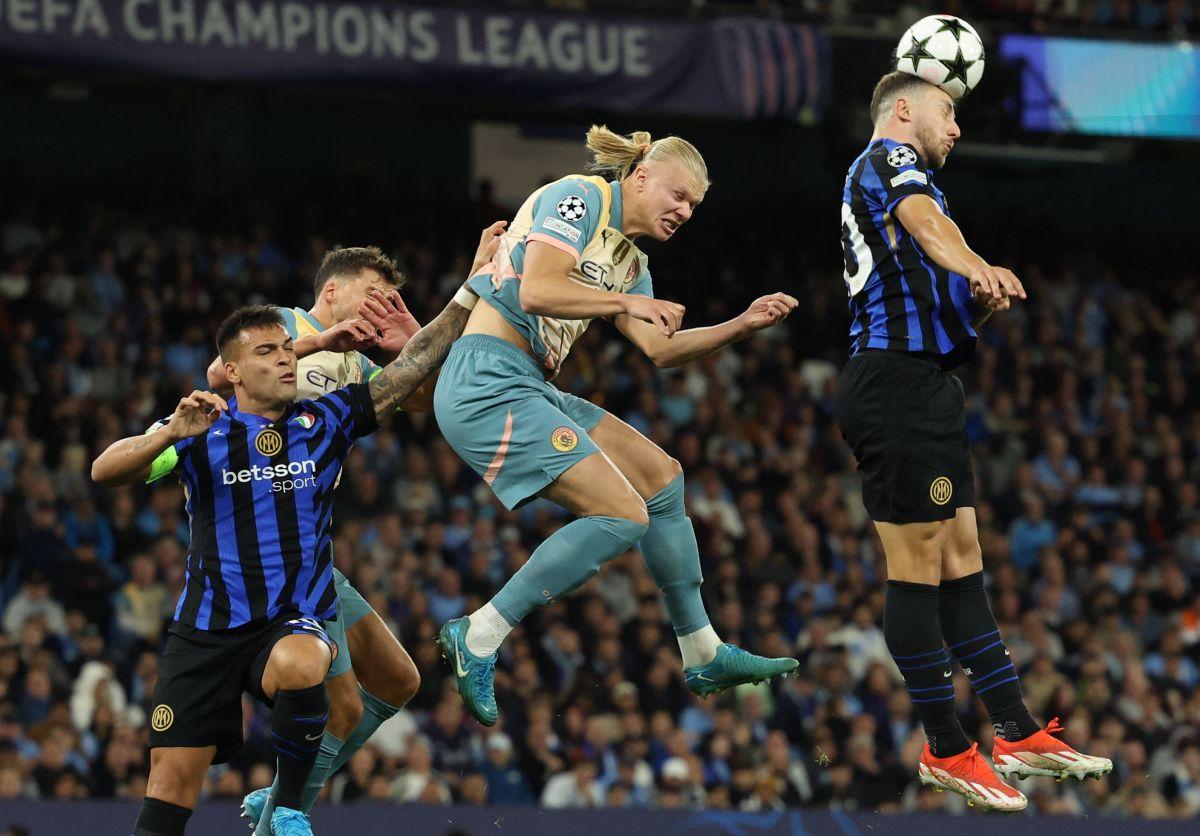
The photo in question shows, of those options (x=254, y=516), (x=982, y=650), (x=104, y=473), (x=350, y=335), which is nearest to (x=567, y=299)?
(x=350, y=335)

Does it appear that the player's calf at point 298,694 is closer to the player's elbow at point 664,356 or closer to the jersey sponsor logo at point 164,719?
the jersey sponsor logo at point 164,719

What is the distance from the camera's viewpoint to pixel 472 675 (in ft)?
22.8

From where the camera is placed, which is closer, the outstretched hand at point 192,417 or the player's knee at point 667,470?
the outstretched hand at point 192,417

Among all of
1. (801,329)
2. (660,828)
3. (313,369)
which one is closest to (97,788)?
(660,828)

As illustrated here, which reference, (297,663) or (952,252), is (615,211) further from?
(297,663)

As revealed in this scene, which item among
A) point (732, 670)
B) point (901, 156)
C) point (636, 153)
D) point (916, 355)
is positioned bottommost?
point (732, 670)

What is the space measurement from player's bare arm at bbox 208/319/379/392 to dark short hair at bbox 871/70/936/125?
2117 mm

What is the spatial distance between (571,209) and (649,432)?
9.31 m

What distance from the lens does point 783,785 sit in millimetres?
13156

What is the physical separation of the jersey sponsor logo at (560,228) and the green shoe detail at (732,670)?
1741 mm

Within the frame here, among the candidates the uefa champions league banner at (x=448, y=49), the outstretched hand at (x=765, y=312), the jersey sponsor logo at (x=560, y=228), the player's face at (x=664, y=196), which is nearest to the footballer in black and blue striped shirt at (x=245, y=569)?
the jersey sponsor logo at (x=560, y=228)

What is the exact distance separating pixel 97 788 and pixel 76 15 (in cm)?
678

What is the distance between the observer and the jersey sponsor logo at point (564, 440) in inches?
273

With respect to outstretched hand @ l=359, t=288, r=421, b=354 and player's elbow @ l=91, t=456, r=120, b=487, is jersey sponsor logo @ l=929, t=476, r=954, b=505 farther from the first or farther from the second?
player's elbow @ l=91, t=456, r=120, b=487
